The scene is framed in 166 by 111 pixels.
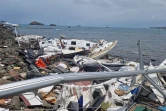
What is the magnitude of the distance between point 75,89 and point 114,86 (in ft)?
8.18

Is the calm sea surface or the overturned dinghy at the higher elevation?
the overturned dinghy

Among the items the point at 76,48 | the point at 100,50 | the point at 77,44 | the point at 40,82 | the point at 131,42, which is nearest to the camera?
the point at 40,82

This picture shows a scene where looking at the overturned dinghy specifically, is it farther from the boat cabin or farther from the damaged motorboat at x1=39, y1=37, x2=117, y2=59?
the boat cabin

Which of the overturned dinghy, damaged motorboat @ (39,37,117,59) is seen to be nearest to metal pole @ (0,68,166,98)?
damaged motorboat @ (39,37,117,59)

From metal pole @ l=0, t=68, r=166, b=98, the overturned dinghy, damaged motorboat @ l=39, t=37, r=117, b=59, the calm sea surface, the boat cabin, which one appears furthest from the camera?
the calm sea surface

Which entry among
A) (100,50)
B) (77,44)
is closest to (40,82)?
(100,50)

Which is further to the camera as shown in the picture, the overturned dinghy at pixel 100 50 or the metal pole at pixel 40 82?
the overturned dinghy at pixel 100 50

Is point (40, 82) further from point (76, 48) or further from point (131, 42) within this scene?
point (131, 42)

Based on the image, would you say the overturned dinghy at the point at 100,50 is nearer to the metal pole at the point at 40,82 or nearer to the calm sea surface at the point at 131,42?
the calm sea surface at the point at 131,42

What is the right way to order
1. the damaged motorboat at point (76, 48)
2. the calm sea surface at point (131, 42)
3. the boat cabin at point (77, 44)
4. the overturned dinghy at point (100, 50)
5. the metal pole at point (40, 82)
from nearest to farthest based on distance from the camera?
the metal pole at point (40, 82) → the damaged motorboat at point (76, 48) → the overturned dinghy at point (100, 50) → the boat cabin at point (77, 44) → the calm sea surface at point (131, 42)

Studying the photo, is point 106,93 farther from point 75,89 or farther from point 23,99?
point 23,99

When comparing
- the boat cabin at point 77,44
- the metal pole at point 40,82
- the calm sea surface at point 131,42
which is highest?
the metal pole at point 40,82

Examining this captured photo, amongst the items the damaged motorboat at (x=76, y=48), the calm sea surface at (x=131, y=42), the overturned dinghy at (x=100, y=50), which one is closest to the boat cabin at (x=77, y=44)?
the damaged motorboat at (x=76, y=48)

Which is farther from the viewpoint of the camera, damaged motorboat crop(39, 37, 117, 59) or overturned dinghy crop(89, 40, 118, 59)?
overturned dinghy crop(89, 40, 118, 59)
